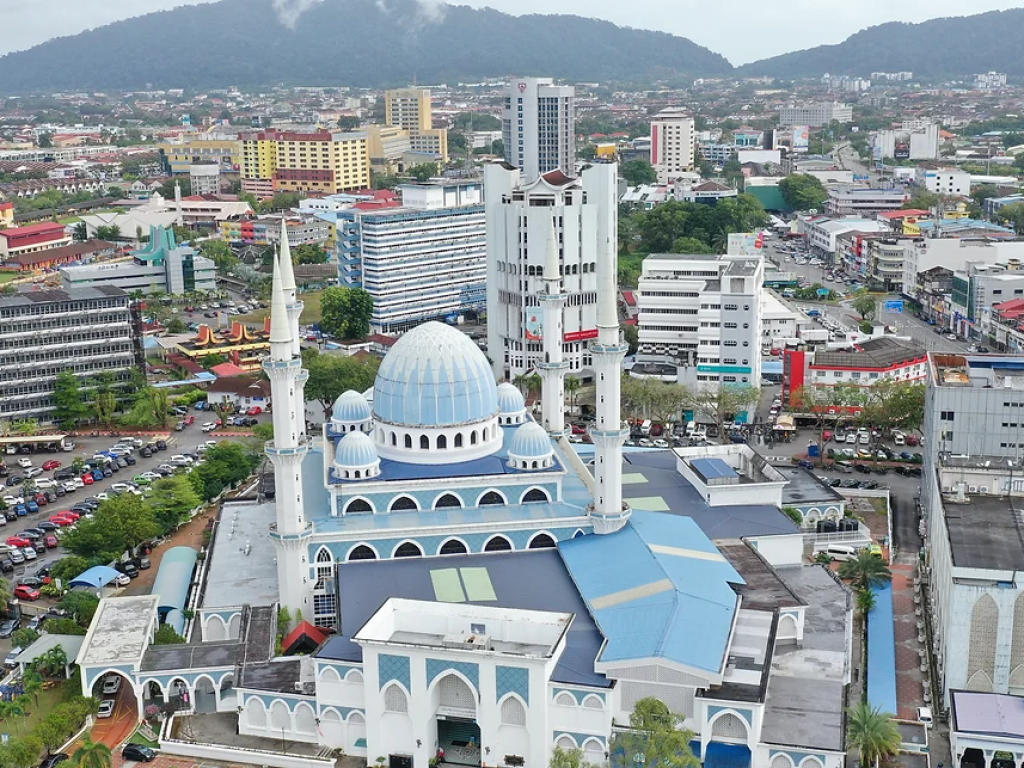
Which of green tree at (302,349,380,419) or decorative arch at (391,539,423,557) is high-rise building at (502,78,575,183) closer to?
green tree at (302,349,380,419)

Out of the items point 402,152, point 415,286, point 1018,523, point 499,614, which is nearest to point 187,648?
point 499,614

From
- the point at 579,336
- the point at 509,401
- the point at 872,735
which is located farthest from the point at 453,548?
the point at 579,336

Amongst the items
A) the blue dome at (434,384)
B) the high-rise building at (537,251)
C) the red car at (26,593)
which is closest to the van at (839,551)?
the blue dome at (434,384)

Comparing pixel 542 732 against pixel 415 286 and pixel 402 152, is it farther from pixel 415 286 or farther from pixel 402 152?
pixel 402 152

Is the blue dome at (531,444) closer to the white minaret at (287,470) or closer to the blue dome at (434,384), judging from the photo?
the blue dome at (434,384)

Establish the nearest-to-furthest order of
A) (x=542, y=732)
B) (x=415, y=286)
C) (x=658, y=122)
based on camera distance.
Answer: (x=542, y=732), (x=415, y=286), (x=658, y=122)

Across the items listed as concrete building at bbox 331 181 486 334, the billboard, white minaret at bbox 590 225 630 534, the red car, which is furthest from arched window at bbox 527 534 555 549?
concrete building at bbox 331 181 486 334

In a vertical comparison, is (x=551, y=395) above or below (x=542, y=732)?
above
